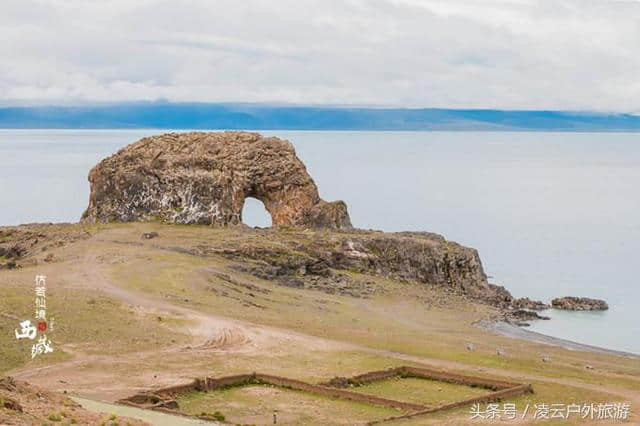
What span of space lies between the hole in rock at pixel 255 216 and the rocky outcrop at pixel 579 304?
54982 millimetres

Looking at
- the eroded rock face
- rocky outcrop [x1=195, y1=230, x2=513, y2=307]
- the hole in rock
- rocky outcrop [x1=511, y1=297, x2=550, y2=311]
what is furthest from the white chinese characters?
the hole in rock

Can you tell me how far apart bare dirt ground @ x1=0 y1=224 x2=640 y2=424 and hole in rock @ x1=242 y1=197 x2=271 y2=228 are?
62085 mm

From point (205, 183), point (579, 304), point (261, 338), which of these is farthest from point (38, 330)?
point (579, 304)

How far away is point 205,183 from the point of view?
3388 inches

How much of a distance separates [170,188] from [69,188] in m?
112

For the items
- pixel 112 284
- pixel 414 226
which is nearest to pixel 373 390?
pixel 112 284

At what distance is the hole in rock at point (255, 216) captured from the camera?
14138cm

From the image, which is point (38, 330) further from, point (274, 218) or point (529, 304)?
point (274, 218)

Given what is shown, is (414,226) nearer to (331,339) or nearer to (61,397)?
(331,339)

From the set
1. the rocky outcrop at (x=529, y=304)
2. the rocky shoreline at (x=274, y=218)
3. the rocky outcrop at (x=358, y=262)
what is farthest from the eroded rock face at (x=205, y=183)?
the rocky outcrop at (x=529, y=304)

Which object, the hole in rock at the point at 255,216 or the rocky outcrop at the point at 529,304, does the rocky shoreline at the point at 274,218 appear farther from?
the hole in rock at the point at 255,216

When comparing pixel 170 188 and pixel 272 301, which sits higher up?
pixel 170 188

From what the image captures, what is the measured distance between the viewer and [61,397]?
33625mm

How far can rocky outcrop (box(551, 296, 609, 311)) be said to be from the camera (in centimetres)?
8206
